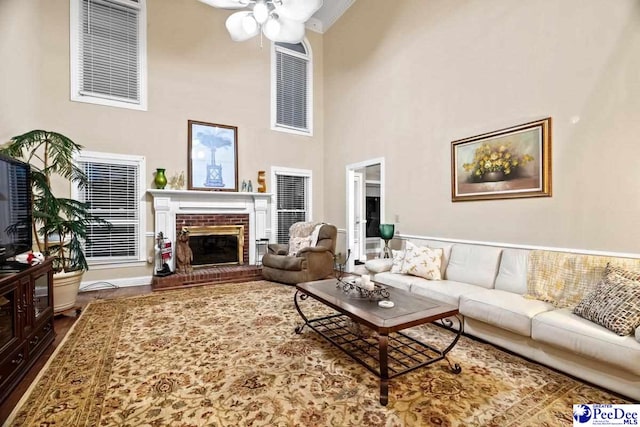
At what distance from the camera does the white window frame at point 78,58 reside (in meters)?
4.61

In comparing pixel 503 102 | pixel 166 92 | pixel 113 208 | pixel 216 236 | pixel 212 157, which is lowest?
pixel 216 236

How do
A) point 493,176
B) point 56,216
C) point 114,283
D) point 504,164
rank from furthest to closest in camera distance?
point 114,283 → point 493,176 → point 504,164 → point 56,216

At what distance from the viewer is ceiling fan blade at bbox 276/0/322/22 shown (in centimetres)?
381

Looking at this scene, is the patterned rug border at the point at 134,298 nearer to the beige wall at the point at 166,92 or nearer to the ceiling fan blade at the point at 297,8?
the beige wall at the point at 166,92

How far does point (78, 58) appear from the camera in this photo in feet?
15.3

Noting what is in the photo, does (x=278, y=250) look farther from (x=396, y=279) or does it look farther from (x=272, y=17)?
(x=272, y=17)

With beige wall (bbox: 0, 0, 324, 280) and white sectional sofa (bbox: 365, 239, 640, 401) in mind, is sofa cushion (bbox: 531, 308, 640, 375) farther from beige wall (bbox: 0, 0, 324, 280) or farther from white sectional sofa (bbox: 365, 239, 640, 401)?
beige wall (bbox: 0, 0, 324, 280)

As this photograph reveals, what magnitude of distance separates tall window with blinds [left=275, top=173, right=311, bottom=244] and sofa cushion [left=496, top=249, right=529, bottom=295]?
4160mm

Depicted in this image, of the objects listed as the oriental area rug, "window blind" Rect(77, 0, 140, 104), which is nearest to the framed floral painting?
the oriental area rug

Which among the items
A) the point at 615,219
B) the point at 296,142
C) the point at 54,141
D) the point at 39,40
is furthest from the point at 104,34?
the point at 615,219

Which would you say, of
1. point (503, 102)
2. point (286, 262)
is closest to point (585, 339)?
point (503, 102)

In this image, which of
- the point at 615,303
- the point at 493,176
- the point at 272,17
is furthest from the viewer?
the point at 272,17

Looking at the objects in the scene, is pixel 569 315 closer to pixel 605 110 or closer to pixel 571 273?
pixel 571 273

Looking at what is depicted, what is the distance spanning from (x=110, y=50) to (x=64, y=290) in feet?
12.7
